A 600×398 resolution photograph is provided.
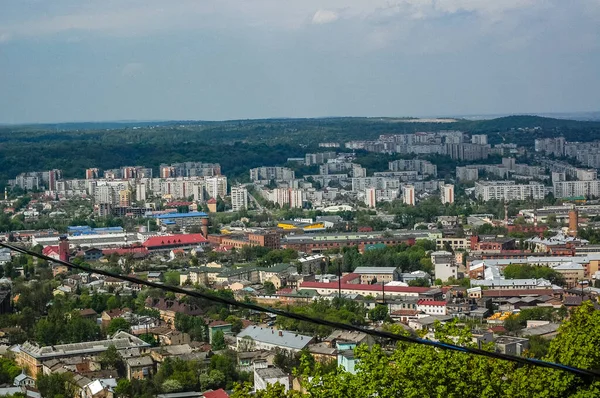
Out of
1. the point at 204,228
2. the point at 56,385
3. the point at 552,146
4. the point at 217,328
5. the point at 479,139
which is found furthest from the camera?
the point at 479,139

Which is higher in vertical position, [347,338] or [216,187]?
[347,338]

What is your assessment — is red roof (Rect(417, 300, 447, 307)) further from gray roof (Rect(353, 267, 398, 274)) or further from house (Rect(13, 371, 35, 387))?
house (Rect(13, 371, 35, 387))

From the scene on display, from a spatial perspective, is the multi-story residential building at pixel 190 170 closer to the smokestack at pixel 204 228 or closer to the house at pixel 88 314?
the smokestack at pixel 204 228

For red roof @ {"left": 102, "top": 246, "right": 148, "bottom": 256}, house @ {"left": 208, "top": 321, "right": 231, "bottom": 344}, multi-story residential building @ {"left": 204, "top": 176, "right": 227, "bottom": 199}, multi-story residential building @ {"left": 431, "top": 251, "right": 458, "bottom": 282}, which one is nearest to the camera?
house @ {"left": 208, "top": 321, "right": 231, "bottom": 344}

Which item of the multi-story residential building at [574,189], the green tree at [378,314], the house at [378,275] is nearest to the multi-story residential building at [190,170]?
the multi-story residential building at [574,189]

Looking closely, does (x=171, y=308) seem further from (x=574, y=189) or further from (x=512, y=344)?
(x=574, y=189)

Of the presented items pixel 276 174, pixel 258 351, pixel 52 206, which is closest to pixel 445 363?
pixel 258 351

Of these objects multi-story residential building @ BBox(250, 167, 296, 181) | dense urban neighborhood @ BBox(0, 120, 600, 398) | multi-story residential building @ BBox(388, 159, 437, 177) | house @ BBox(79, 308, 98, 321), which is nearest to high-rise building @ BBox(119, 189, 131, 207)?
dense urban neighborhood @ BBox(0, 120, 600, 398)

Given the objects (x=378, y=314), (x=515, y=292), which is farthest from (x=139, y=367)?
(x=515, y=292)
